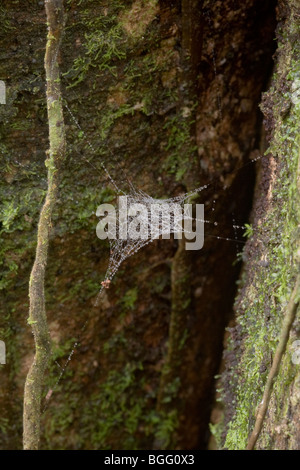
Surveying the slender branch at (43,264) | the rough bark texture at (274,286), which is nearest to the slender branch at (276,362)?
the rough bark texture at (274,286)

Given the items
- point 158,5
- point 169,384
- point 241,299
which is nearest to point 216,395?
point 169,384

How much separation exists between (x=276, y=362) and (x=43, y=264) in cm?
78

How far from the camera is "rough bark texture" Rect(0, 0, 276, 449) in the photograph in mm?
1688

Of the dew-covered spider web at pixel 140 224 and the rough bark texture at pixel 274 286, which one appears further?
the dew-covered spider web at pixel 140 224

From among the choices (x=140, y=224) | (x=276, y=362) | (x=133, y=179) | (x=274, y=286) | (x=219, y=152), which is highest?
(x=219, y=152)

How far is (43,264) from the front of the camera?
1.59 m

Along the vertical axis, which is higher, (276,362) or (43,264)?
(43,264)

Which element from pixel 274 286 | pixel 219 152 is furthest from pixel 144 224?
pixel 274 286

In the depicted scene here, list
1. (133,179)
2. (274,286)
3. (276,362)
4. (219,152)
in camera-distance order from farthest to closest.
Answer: (219,152) < (133,179) < (274,286) < (276,362)

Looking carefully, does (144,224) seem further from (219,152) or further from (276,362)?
(276,362)

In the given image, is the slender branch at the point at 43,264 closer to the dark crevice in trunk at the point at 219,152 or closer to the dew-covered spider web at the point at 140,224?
the dew-covered spider web at the point at 140,224

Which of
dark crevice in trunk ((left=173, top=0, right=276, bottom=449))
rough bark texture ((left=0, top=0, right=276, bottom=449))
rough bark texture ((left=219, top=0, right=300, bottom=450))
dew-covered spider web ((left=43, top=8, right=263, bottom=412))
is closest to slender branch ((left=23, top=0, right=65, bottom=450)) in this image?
rough bark texture ((left=0, top=0, right=276, bottom=449))

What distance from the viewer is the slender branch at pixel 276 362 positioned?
130 centimetres
